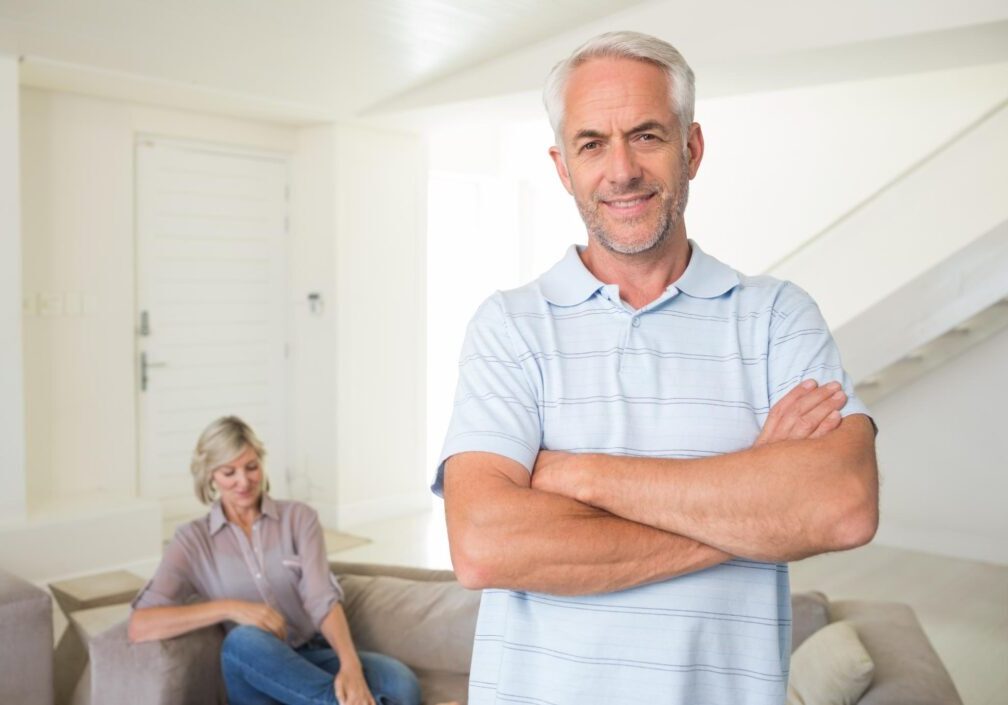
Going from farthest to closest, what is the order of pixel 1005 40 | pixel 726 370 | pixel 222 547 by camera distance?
pixel 1005 40
pixel 222 547
pixel 726 370

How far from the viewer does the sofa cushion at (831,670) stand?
2.30 meters

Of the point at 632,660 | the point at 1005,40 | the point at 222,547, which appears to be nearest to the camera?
Answer: the point at 632,660

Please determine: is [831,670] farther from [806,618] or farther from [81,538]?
[81,538]

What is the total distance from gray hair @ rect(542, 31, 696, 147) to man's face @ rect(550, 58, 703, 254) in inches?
0.4

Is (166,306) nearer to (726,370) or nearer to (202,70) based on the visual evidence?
(202,70)

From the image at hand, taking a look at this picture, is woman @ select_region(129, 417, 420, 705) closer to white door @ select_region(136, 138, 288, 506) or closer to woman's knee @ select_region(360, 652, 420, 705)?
woman's knee @ select_region(360, 652, 420, 705)

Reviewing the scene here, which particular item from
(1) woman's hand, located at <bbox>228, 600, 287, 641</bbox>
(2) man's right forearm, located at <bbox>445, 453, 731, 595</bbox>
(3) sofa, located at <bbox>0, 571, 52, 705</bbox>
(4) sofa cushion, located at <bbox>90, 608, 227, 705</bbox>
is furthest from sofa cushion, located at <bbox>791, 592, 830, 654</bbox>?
(3) sofa, located at <bbox>0, 571, 52, 705</bbox>

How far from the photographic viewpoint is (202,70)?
524 cm

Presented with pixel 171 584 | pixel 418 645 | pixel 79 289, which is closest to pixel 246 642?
pixel 171 584

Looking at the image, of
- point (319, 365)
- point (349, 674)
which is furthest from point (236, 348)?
point (349, 674)

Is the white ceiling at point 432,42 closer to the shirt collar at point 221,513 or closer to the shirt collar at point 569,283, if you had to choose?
the shirt collar at point 221,513

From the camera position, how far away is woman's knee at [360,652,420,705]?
2846mm

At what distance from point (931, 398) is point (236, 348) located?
4.40m

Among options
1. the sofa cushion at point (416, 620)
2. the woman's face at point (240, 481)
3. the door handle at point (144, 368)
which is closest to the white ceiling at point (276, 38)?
the door handle at point (144, 368)
